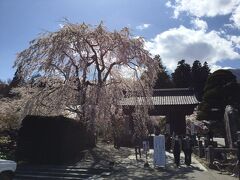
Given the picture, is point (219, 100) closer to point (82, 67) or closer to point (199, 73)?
point (82, 67)

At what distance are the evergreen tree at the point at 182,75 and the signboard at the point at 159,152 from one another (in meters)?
48.7

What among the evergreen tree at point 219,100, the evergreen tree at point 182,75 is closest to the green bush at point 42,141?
the evergreen tree at point 219,100

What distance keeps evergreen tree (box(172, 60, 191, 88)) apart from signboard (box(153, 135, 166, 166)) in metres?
48.7

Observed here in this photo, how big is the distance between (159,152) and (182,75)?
52.1m

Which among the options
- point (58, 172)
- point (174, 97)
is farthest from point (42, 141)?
point (174, 97)

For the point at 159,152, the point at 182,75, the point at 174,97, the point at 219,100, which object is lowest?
the point at 159,152

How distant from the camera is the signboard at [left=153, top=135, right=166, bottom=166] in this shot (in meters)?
17.1

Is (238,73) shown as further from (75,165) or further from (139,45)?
(75,165)

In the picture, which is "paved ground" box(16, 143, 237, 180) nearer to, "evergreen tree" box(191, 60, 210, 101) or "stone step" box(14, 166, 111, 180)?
"stone step" box(14, 166, 111, 180)

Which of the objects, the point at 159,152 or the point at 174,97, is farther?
the point at 174,97

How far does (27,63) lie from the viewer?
897 inches

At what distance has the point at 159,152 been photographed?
17234 millimetres

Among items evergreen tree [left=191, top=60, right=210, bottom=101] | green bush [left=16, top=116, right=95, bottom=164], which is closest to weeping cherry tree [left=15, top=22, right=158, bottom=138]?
green bush [left=16, top=116, right=95, bottom=164]

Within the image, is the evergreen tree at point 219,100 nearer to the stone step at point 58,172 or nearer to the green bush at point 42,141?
the green bush at point 42,141
